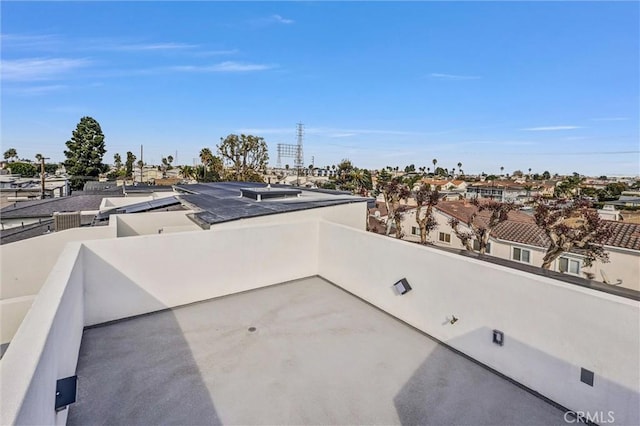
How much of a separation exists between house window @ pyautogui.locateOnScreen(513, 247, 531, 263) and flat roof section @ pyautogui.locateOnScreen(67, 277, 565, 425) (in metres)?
11.7

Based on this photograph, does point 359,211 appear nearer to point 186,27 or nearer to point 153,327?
point 153,327

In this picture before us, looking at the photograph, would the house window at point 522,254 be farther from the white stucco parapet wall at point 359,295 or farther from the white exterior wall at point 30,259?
the white exterior wall at point 30,259

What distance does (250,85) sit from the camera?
21391 mm

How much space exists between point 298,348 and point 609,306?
3.97 m

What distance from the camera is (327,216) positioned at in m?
9.50

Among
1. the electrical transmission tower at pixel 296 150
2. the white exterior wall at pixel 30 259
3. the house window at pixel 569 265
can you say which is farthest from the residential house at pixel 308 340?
the electrical transmission tower at pixel 296 150

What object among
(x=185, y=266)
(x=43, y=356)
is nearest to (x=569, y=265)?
(x=185, y=266)

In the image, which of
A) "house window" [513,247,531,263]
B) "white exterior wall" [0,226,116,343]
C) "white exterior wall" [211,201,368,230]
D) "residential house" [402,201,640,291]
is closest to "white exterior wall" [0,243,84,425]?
"white exterior wall" [211,201,368,230]

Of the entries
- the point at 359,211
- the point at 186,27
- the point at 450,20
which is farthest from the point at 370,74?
the point at 359,211

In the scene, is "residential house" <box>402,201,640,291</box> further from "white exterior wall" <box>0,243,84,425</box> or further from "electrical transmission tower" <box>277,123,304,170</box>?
"electrical transmission tower" <box>277,123,304,170</box>

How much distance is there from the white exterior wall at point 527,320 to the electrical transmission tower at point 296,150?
3650cm

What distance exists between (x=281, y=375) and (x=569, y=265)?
1409cm

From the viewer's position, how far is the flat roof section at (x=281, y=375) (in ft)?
11.6

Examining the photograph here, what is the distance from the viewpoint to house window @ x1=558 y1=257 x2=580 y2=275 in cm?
1277
